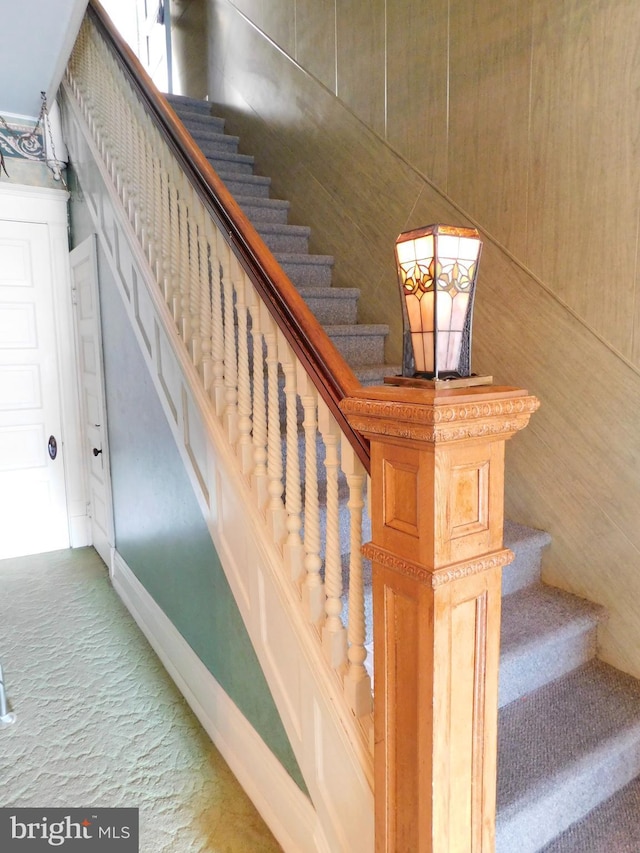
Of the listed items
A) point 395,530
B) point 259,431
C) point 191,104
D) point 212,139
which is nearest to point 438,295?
point 395,530

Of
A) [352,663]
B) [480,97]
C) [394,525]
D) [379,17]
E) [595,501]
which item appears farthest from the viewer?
[379,17]

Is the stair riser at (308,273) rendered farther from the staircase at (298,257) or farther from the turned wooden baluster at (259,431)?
the turned wooden baluster at (259,431)

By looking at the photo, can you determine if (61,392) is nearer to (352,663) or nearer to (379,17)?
(379,17)

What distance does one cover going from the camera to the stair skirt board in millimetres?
1273

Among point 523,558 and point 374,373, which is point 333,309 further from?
point 523,558

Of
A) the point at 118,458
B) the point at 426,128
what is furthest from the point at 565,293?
the point at 118,458

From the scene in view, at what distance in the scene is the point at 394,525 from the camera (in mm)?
983

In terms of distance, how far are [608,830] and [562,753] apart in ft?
0.72

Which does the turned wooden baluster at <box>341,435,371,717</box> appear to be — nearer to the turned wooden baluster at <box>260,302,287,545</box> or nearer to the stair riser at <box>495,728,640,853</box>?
the turned wooden baluster at <box>260,302,287,545</box>

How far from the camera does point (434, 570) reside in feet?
2.96

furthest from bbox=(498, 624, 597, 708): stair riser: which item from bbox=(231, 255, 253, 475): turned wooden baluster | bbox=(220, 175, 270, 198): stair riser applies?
bbox=(220, 175, 270, 198): stair riser

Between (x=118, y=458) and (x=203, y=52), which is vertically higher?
(x=203, y=52)

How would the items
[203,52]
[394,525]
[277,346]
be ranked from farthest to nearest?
[203,52], [277,346], [394,525]

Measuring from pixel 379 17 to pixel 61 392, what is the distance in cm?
299
